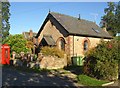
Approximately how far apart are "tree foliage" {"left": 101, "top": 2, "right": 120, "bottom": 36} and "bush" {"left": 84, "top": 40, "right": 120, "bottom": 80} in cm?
5799

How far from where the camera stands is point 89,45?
36469 millimetres

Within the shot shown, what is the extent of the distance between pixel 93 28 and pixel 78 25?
12.7ft

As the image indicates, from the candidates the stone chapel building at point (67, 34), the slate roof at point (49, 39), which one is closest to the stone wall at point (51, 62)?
the stone chapel building at point (67, 34)

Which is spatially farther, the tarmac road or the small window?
the small window

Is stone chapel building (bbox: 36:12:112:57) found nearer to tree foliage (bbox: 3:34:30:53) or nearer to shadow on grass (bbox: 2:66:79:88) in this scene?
tree foliage (bbox: 3:34:30:53)

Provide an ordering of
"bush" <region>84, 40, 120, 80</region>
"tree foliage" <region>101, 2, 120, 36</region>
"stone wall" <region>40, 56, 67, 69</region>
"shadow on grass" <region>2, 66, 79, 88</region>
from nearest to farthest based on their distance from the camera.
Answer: "shadow on grass" <region>2, 66, 79, 88</region>, "bush" <region>84, 40, 120, 80</region>, "stone wall" <region>40, 56, 67, 69</region>, "tree foliage" <region>101, 2, 120, 36</region>

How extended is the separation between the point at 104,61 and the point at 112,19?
6344cm

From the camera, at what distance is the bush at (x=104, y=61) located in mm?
17609

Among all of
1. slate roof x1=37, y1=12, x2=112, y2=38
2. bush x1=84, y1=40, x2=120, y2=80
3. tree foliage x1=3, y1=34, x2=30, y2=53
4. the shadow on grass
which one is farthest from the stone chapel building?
the shadow on grass

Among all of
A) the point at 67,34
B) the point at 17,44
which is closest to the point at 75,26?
the point at 67,34

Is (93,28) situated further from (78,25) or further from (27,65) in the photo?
(27,65)

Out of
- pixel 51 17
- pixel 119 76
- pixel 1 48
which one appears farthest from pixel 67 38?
pixel 119 76

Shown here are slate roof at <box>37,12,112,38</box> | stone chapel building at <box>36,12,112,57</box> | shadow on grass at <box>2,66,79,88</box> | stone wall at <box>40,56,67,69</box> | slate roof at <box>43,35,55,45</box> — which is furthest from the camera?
slate roof at <box>43,35,55,45</box>

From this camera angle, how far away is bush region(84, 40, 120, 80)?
17.6 m
